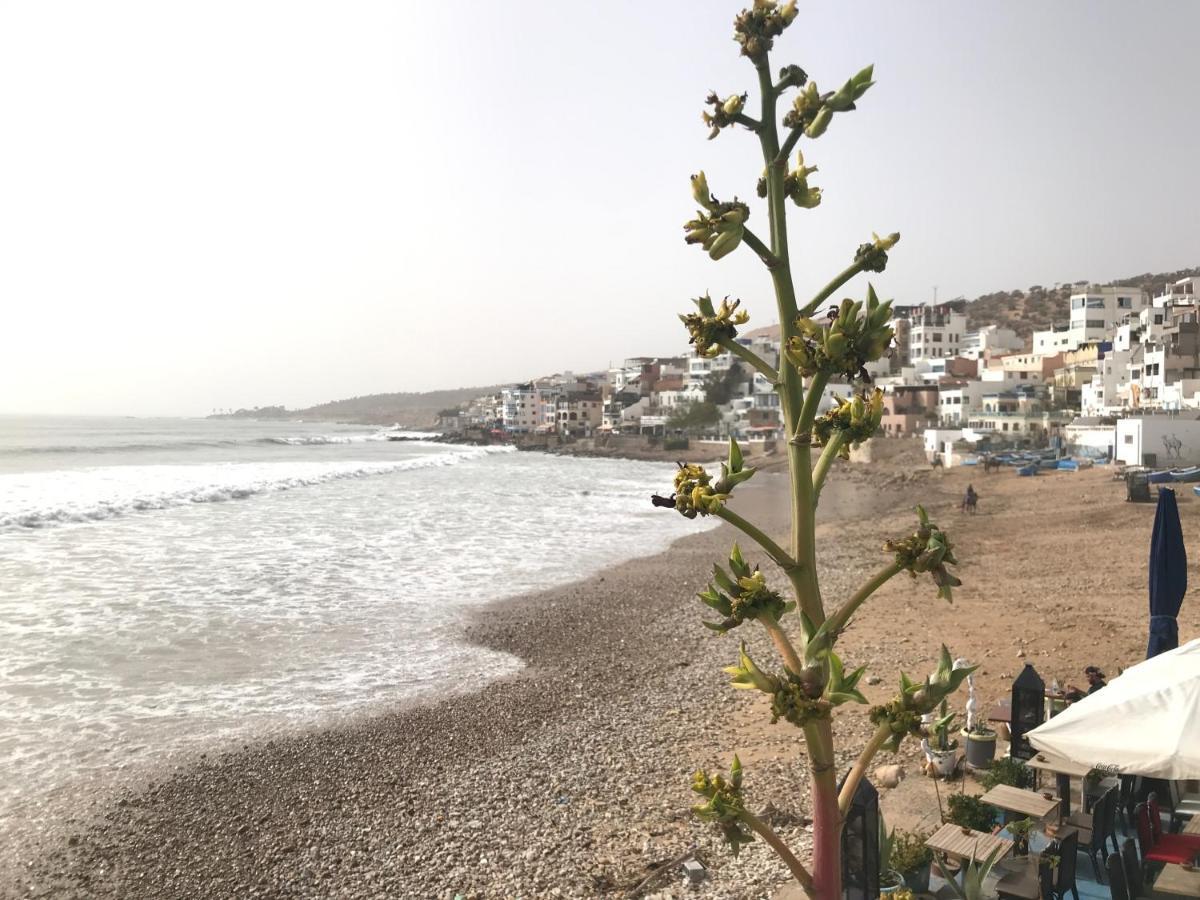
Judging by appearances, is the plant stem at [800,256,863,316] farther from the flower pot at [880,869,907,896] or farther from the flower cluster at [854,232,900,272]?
the flower pot at [880,869,907,896]

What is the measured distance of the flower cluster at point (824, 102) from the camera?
2707mm

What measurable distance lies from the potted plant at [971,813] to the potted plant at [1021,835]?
1.12 ft

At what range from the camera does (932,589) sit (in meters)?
19.4

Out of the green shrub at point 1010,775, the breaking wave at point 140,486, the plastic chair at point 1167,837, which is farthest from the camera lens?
the breaking wave at point 140,486

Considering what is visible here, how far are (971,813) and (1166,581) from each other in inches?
110

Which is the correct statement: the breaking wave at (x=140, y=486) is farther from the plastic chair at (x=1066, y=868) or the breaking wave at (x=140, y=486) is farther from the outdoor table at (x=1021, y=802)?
the plastic chair at (x=1066, y=868)

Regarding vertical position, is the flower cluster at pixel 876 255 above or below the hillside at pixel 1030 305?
below

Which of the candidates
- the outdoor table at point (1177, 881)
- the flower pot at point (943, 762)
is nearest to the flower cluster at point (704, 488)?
the outdoor table at point (1177, 881)

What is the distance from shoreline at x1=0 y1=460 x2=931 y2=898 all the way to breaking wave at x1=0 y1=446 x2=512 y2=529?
93.4 feet

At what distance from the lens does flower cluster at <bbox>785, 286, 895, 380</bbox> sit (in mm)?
2451

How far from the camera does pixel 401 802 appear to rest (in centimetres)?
934

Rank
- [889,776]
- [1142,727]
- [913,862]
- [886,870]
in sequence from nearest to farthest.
A: [1142,727] → [886,870] → [913,862] → [889,776]

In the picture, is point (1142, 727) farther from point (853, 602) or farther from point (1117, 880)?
point (853, 602)

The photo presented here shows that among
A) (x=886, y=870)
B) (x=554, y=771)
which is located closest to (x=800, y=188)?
(x=886, y=870)
